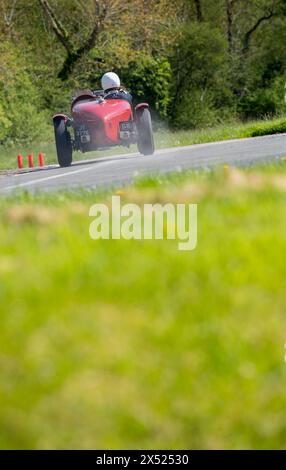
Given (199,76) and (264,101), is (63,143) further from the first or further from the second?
(264,101)

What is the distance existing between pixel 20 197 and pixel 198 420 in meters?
5.15

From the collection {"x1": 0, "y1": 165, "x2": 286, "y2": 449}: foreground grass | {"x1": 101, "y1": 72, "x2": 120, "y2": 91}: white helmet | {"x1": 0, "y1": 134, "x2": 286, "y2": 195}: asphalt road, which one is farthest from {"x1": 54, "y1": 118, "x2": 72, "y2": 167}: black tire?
{"x1": 0, "y1": 165, "x2": 286, "y2": 449}: foreground grass

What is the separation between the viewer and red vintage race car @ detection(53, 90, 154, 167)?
2288 cm

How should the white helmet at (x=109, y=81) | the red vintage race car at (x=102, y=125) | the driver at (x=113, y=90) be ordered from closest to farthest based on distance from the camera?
1. the red vintage race car at (x=102, y=125)
2. the driver at (x=113, y=90)
3. the white helmet at (x=109, y=81)

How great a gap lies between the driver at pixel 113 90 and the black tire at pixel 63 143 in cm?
124

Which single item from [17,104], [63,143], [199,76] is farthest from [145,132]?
[199,76]

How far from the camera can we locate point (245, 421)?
391cm

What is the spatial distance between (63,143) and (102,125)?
115 centimetres

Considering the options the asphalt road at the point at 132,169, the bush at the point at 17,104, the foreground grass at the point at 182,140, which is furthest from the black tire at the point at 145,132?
the bush at the point at 17,104

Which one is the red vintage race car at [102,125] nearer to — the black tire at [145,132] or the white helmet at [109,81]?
the black tire at [145,132]

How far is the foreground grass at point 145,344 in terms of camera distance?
3.83m

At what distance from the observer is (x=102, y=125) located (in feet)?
74.9
